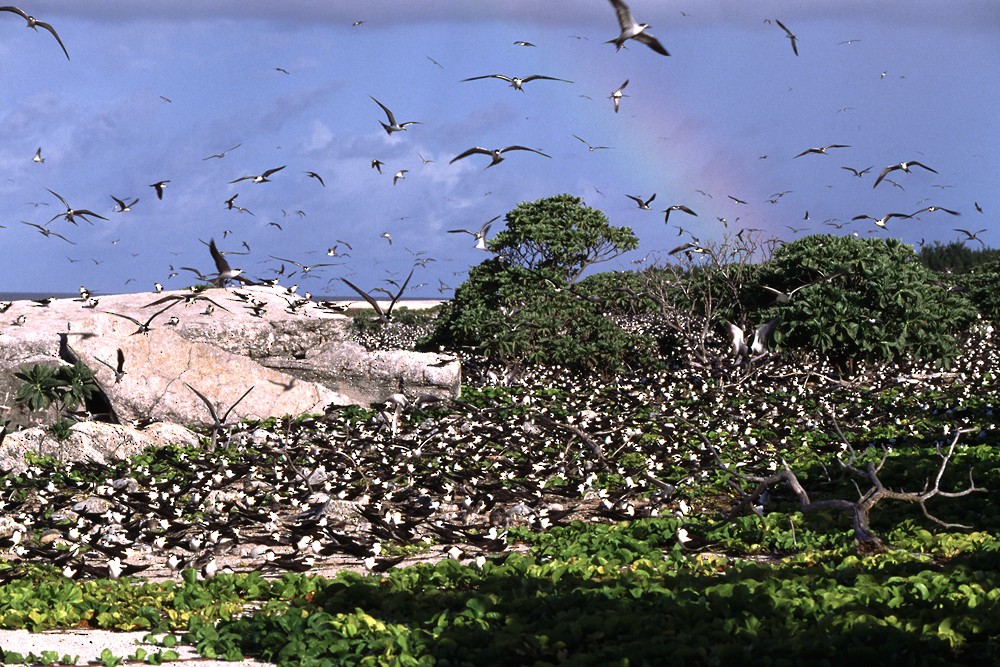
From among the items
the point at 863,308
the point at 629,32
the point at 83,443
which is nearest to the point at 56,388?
the point at 83,443

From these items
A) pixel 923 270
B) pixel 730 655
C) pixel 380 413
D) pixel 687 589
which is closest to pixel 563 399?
pixel 380 413

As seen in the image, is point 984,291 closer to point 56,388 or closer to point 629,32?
point 629,32

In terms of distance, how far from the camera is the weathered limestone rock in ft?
46.4

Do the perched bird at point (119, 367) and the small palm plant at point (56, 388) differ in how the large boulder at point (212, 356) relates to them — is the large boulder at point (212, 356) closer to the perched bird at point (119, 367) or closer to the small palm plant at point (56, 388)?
the perched bird at point (119, 367)

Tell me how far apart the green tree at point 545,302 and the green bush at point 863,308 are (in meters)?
3.57

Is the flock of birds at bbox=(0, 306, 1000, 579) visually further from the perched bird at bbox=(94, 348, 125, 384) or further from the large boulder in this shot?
the perched bird at bbox=(94, 348, 125, 384)

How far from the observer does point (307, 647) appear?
6270 mm

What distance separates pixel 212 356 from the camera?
17.0 meters

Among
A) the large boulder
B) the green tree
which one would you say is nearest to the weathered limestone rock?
the large boulder

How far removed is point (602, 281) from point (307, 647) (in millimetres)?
20499

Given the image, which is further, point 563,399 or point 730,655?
point 563,399

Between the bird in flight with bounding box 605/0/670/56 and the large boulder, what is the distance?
8200 mm

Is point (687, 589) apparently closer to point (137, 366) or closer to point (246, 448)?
point (246, 448)

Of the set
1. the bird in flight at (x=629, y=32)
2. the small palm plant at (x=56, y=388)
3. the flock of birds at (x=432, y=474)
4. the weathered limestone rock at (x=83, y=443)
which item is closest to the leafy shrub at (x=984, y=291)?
the flock of birds at (x=432, y=474)
